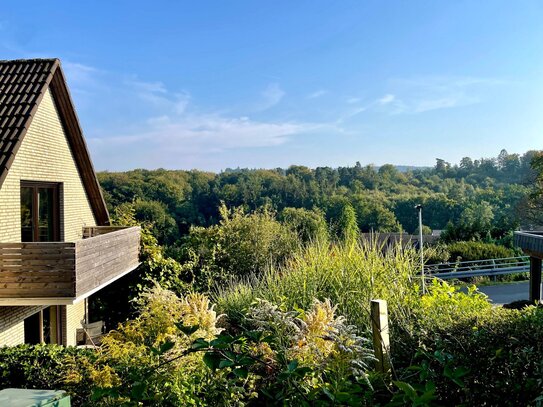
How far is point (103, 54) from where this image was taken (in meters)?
21.4

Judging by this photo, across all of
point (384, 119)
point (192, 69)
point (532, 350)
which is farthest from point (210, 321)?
point (384, 119)

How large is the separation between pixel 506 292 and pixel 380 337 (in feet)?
52.4

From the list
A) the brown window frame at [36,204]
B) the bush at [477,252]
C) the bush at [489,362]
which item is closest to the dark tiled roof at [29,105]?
the brown window frame at [36,204]

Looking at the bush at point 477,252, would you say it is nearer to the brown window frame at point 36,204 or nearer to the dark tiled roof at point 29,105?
the dark tiled roof at point 29,105

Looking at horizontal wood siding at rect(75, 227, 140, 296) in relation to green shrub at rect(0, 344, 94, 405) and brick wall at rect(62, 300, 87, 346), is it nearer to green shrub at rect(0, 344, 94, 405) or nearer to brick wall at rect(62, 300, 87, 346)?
green shrub at rect(0, 344, 94, 405)

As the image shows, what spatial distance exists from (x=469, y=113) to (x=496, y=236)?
28.3ft

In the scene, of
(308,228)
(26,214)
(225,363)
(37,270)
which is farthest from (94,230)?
(308,228)

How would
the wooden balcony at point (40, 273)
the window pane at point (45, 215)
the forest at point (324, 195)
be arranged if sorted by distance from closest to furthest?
the wooden balcony at point (40, 273), the window pane at point (45, 215), the forest at point (324, 195)

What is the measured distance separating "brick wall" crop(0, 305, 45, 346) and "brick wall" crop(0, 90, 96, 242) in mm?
1454

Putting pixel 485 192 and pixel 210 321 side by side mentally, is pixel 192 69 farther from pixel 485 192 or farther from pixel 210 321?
pixel 485 192

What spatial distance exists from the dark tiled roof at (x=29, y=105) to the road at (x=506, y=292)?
1391 centimetres

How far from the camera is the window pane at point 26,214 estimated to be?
9594 millimetres

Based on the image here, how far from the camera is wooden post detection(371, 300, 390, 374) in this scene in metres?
3.44

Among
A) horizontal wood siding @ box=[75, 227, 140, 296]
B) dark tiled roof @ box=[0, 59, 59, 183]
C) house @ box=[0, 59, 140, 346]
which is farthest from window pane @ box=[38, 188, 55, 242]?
dark tiled roof @ box=[0, 59, 59, 183]
